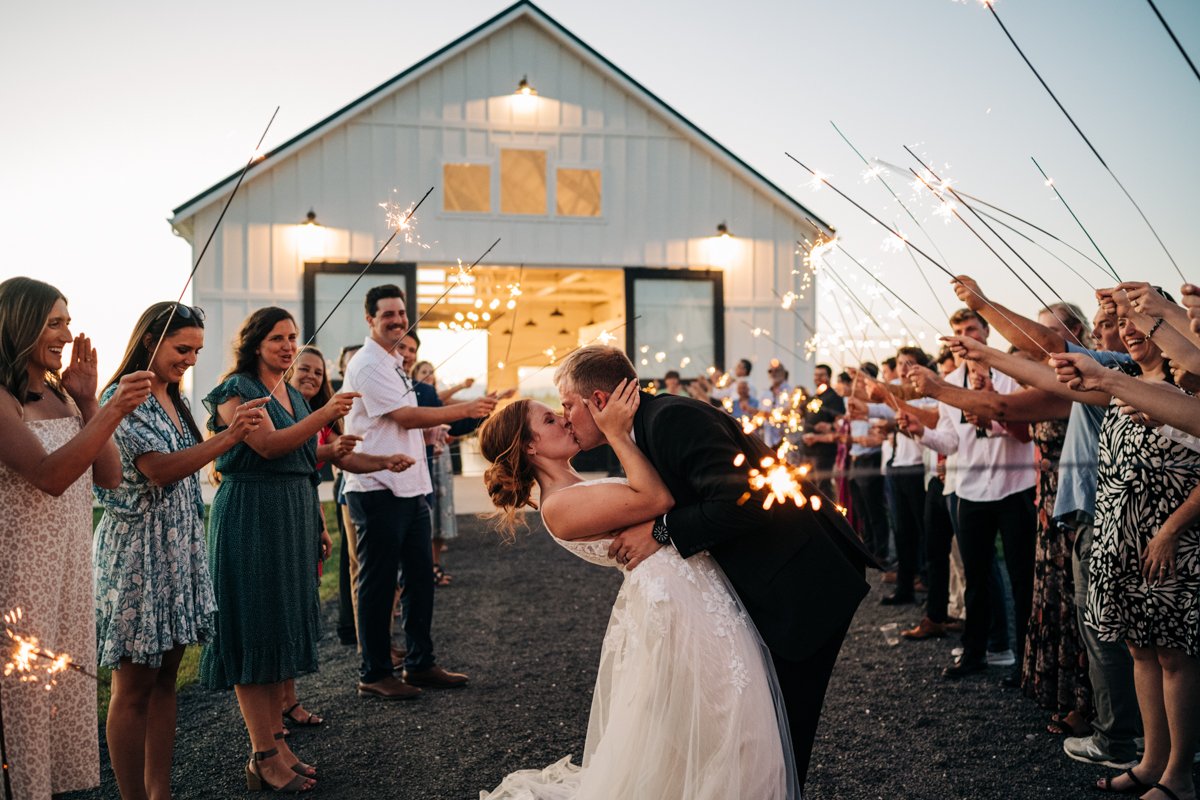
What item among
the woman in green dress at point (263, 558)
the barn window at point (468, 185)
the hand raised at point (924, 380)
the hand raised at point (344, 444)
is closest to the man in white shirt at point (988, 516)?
the hand raised at point (924, 380)

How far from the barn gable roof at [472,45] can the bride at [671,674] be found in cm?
1248

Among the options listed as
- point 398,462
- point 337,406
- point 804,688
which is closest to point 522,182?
point 398,462

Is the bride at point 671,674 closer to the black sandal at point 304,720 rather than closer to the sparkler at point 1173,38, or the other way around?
the sparkler at point 1173,38

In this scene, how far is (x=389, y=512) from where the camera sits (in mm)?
5270

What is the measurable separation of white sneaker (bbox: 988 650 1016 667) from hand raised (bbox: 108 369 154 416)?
17.0 ft

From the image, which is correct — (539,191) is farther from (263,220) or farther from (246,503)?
(246,503)

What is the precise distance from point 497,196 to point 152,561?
41.6 feet

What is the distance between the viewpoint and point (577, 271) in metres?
16.6

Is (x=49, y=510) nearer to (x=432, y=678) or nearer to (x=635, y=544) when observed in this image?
(x=635, y=544)

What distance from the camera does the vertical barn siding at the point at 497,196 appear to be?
14766 millimetres

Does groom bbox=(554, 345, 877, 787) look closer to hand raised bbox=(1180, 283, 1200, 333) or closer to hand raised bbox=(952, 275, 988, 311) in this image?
hand raised bbox=(1180, 283, 1200, 333)

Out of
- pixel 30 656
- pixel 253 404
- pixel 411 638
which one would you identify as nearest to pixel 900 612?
pixel 411 638

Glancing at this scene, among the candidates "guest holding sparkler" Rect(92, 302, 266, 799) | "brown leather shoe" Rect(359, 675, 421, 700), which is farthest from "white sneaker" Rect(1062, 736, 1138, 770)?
"guest holding sparkler" Rect(92, 302, 266, 799)

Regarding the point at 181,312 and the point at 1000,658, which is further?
the point at 1000,658
